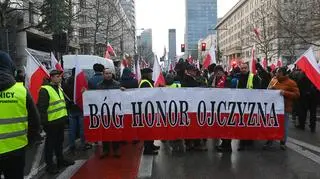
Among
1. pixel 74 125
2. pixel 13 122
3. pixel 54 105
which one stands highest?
pixel 13 122

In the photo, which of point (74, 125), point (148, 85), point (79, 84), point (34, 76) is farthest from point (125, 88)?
point (34, 76)

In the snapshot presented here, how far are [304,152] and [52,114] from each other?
5.10 meters

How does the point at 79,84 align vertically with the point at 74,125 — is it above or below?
above

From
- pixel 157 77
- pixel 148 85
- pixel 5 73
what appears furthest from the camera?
pixel 157 77

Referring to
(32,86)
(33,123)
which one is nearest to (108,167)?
(32,86)

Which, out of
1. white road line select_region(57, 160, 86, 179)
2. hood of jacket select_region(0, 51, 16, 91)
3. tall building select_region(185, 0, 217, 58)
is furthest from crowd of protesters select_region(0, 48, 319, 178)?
tall building select_region(185, 0, 217, 58)

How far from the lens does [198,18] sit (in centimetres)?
19238

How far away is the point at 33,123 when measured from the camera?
5238 millimetres

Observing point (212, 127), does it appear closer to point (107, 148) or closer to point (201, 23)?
point (107, 148)

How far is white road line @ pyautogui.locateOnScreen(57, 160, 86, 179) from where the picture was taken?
9.01 meters

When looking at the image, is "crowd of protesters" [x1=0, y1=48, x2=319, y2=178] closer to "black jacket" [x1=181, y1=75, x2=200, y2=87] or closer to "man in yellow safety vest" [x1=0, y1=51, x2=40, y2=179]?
"black jacket" [x1=181, y1=75, x2=200, y2=87]

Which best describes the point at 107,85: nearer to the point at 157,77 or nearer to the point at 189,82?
the point at 157,77

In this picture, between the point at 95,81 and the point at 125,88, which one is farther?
the point at 95,81

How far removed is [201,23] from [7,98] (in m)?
192
